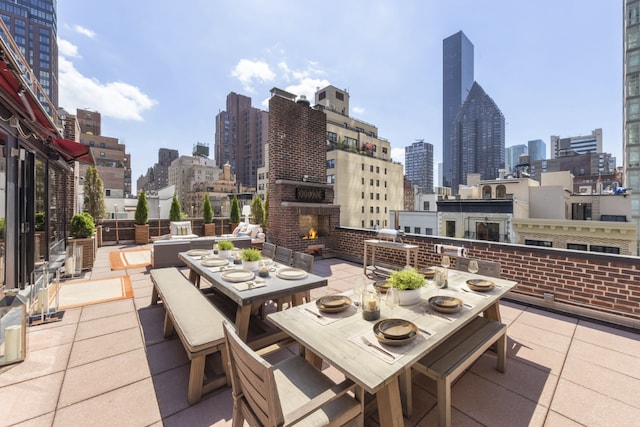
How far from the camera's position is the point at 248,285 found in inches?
111

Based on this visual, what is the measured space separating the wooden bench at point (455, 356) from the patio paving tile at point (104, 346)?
3148mm

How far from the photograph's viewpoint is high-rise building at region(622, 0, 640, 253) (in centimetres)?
2486

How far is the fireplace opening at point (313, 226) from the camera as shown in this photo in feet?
25.3

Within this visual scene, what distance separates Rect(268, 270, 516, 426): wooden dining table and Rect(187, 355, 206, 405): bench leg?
77 cm

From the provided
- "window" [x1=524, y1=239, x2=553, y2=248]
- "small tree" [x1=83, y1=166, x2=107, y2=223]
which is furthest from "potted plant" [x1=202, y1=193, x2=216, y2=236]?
"window" [x1=524, y1=239, x2=553, y2=248]

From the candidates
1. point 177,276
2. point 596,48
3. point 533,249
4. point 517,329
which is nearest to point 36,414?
point 177,276

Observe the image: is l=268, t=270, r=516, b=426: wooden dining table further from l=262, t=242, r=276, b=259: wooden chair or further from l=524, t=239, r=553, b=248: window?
l=524, t=239, r=553, b=248: window

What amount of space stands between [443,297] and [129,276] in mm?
6619

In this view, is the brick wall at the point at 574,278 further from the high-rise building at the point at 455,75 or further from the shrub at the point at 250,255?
the high-rise building at the point at 455,75

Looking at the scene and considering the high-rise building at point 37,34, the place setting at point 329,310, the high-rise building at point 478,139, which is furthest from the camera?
the high-rise building at point 478,139

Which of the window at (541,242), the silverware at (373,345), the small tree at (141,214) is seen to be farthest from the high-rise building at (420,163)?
the silverware at (373,345)

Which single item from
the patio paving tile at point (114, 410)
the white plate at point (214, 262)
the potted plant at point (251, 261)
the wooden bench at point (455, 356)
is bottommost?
the patio paving tile at point (114, 410)

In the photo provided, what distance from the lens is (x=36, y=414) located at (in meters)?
1.95

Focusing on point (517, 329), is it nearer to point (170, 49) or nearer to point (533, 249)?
point (533, 249)
